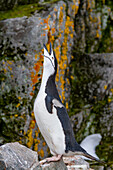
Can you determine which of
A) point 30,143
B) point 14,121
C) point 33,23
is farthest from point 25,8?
point 30,143

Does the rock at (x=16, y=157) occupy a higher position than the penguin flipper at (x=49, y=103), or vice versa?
the penguin flipper at (x=49, y=103)

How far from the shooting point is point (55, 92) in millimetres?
3330

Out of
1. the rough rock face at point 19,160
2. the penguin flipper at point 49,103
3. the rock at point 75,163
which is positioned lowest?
the rock at point 75,163

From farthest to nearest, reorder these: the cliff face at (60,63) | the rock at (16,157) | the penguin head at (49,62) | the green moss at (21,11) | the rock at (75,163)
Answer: the green moss at (21,11)
the cliff face at (60,63)
the rock at (75,163)
the penguin head at (49,62)
the rock at (16,157)

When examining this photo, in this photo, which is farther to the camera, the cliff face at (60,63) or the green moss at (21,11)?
the green moss at (21,11)

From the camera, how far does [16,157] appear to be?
2971 millimetres

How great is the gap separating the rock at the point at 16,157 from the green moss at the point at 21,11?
2267mm

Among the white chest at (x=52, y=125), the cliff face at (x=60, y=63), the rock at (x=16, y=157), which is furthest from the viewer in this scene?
the cliff face at (x=60, y=63)

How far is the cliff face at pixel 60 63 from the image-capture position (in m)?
4.31

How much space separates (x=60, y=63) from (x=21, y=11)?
106 centimetres

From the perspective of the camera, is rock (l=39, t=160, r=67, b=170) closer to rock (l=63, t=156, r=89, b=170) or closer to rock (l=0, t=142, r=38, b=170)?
rock (l=0, t=142, r=38, b=170)

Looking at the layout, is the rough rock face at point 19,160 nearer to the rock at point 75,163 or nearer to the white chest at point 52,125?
the white chest at point 52,125

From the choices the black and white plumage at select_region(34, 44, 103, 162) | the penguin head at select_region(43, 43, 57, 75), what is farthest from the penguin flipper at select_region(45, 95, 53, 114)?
the penguin head at select_region(43, 43, 57, 75)

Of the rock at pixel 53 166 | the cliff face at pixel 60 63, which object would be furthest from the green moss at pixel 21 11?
the rock at pixel 53 166
